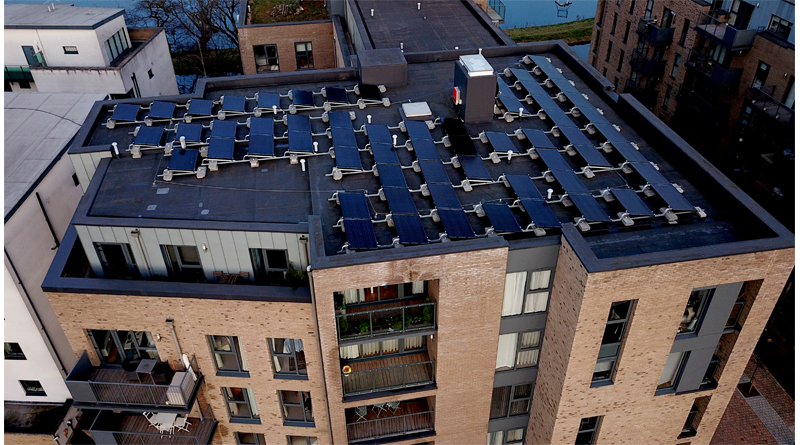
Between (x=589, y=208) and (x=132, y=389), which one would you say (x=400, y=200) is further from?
(x=132, y=389)

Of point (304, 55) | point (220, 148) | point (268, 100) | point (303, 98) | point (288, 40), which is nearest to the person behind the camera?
point (220, 148)

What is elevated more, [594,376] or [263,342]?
[263,342]

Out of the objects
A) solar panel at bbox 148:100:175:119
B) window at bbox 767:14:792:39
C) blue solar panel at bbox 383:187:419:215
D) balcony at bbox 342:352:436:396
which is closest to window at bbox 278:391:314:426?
balcony at bbox 342:352:436:396

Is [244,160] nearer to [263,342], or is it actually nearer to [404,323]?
[263,342]

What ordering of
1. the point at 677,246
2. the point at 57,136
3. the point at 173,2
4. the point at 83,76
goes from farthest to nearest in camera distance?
the point at 173,2 → the point at 83,76 → the point at 57,136 → the point at 677,246

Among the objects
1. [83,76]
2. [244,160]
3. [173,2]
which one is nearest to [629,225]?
[244,160]

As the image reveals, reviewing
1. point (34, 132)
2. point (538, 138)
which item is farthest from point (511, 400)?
point (34, 132)
